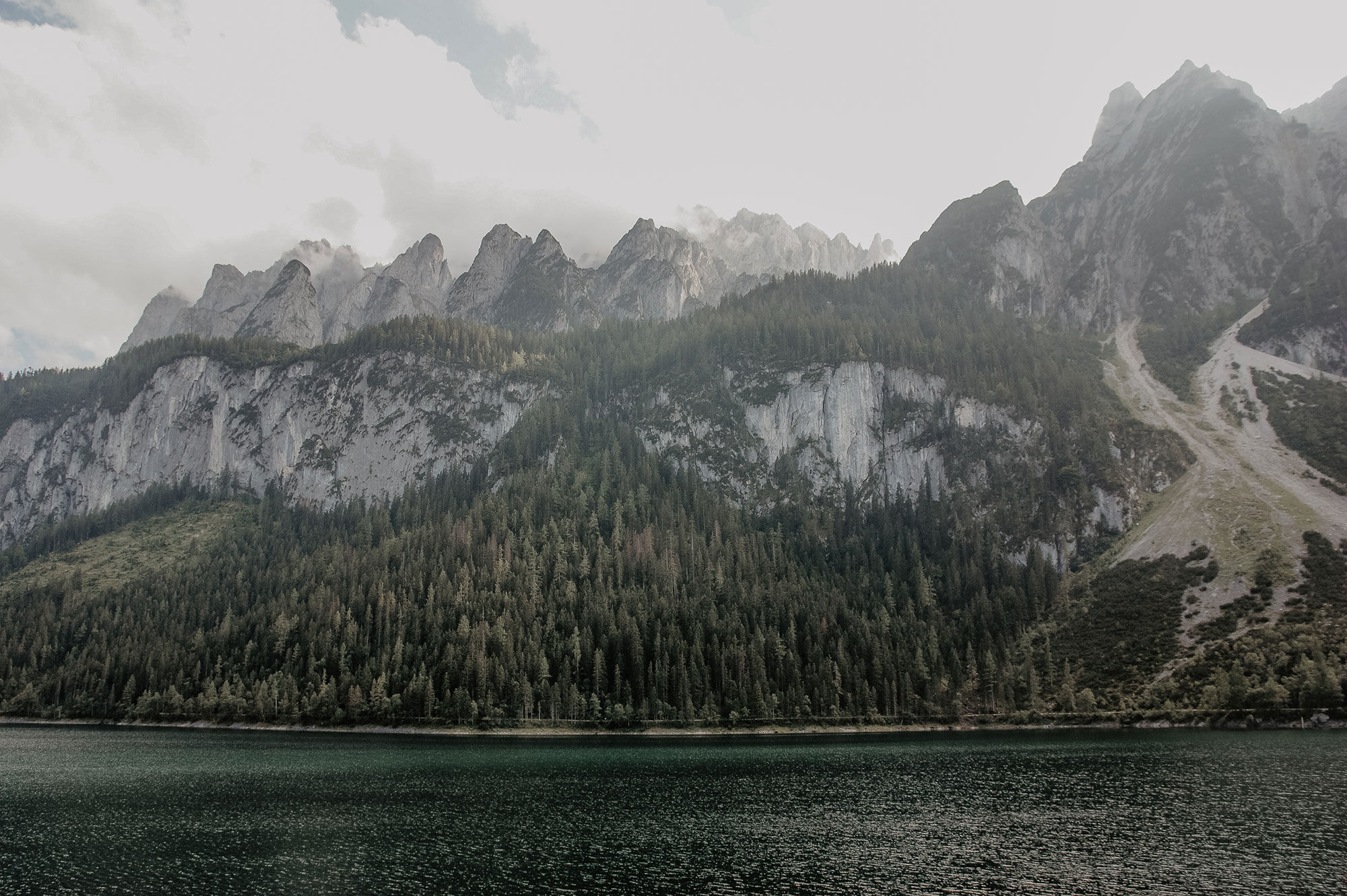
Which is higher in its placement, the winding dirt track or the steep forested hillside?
the winding dirt track

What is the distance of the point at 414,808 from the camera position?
64.1 metres

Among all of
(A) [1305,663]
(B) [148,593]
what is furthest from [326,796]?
(B) [148,593]

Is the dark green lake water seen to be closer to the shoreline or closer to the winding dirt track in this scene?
the shoreline

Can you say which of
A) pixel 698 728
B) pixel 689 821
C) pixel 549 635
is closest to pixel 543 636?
pixel 549 635

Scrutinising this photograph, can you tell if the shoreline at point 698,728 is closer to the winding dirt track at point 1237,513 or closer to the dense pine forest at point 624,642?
the dense pine forest at point 624,642

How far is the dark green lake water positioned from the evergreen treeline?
134 ft

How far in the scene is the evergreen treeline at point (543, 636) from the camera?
14200cm

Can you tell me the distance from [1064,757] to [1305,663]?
51.5m

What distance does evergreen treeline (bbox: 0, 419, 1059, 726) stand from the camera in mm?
142000

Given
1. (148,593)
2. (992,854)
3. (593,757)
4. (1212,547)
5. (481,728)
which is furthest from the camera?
(148,593)

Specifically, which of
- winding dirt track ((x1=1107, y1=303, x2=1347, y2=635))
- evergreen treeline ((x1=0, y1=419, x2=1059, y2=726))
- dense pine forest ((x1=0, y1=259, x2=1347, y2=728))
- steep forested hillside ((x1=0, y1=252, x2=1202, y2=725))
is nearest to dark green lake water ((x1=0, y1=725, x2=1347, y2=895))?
dense pine forest ((x1=0, y1=259, x2=1347, y2=728))

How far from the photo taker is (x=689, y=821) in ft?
195

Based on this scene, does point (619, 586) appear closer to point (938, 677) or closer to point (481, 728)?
point (481, 728)

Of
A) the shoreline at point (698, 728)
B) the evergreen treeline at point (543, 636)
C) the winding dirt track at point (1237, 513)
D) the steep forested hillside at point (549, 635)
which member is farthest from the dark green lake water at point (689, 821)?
the winding dirt track at point (1237, 513)
